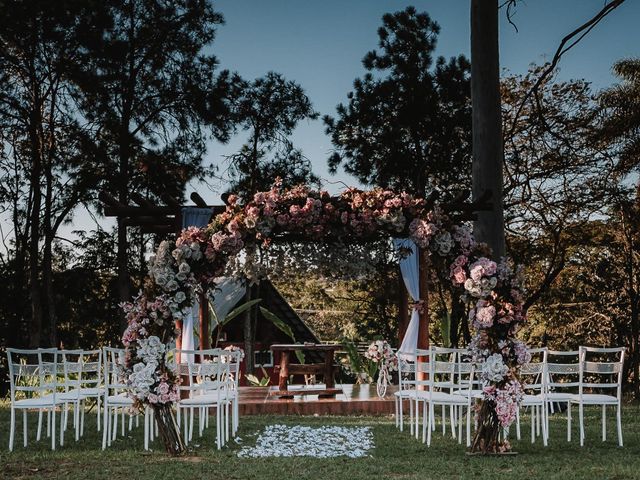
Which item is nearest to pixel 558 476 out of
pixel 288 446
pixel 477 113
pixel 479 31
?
pixel 288 446

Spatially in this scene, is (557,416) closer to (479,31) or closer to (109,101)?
(479,31)

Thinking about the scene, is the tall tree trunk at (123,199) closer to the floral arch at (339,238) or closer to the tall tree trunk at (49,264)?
the tall tree trunk at (49,264)

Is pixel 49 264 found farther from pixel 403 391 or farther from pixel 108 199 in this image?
pixel 403 391

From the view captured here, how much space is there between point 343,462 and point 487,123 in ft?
20.4

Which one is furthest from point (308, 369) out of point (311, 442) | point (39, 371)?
point (39, 371)

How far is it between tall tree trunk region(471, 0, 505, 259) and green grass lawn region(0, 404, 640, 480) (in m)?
3.56

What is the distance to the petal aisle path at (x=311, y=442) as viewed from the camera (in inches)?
315

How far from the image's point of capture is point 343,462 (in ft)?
24.3

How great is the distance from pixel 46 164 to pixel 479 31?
11.1 meters

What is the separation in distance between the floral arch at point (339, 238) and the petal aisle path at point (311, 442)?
3.30 ft

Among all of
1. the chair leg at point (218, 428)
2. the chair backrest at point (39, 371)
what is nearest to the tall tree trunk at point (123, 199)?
the chair backrest at point (39, 371)

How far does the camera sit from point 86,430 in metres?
10.0

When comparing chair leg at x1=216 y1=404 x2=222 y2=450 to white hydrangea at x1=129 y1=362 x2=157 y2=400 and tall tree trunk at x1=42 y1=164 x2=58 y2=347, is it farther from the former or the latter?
tall tree trunk at x1=42 y1=164 x2=58 y2=347

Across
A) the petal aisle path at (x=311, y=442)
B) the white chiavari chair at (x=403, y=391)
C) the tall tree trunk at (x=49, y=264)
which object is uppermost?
the tall tree trunk at (x=49, y=264)
